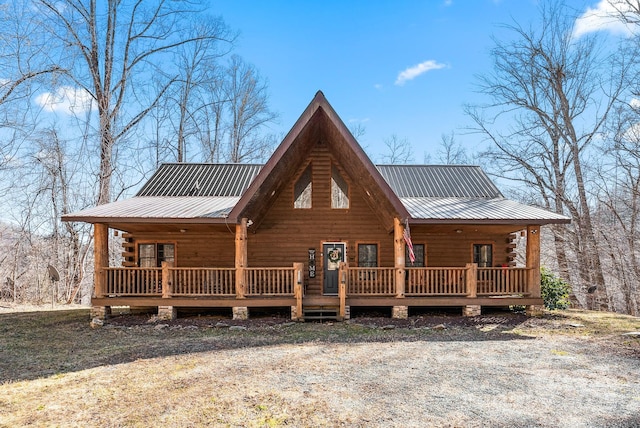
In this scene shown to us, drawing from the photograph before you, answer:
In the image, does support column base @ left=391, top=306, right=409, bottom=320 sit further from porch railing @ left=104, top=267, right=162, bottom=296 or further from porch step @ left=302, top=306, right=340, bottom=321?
porch railing @ left=104, top=267, right=162, bottom=296

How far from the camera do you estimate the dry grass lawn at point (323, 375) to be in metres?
5.22

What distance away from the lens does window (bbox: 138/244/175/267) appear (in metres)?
15.3

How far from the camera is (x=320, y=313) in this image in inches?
512

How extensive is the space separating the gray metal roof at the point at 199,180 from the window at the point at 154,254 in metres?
1.98

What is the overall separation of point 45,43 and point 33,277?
13.9m

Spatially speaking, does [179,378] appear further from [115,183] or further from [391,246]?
[115,183]

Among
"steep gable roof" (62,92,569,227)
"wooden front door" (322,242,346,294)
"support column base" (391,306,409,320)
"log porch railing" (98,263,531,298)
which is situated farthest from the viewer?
"wooden front door" (322,242,346,294)

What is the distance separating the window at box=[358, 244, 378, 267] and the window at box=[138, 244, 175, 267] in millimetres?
6696

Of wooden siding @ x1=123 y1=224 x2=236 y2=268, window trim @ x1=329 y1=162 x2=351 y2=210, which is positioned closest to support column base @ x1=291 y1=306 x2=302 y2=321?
wooden siding @ x1=123 y1=224 x2=236 y2=268

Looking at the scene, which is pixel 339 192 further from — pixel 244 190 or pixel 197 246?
pixel 197 246

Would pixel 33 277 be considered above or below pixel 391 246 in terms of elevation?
below

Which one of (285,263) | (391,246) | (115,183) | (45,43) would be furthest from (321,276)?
(115,183)

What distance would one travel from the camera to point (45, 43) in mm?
14164

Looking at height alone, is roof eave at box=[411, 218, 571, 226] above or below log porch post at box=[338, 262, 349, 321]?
above
